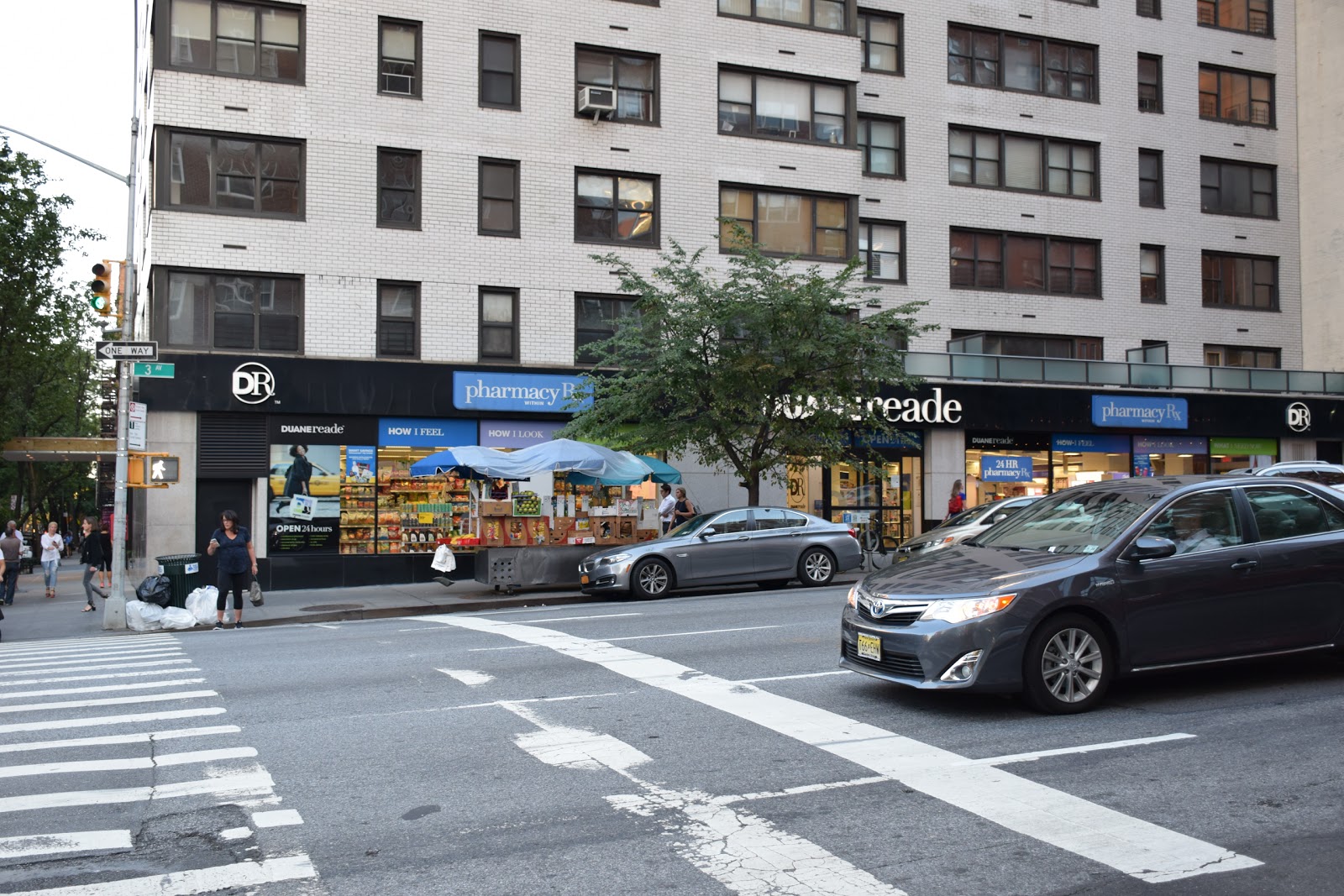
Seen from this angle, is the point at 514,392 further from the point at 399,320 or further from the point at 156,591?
the point at 156,591

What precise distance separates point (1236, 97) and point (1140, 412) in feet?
35.6

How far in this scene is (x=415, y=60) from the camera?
24.7m

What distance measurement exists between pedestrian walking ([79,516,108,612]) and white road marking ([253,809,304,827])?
643 inches

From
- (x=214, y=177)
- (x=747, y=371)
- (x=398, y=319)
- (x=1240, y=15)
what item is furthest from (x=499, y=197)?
(x=1240, y=15)

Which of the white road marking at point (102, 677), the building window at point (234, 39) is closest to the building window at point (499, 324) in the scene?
the building window at point (234, 39)

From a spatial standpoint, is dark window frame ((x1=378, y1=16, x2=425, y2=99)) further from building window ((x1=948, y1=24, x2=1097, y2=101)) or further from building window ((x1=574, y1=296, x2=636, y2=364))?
building window ((x1=948, y1=24, x2=1097, y2=101))

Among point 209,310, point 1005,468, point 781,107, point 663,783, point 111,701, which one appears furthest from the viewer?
point 1005,468

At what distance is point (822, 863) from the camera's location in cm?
494

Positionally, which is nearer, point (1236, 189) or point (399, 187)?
point (399, 187)

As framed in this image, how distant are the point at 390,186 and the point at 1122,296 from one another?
19.6 m

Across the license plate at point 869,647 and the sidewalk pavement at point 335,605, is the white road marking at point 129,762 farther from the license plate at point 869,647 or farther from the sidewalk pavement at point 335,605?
the sidewalk pavement at point 335,605

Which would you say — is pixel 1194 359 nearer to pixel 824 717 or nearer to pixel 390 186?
pixel 390 186

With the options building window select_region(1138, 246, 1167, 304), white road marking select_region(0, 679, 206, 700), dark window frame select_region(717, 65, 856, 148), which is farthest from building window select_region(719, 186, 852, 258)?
white road marking select_region(0, 679, 206, 700)

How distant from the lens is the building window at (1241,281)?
32.8 meters
